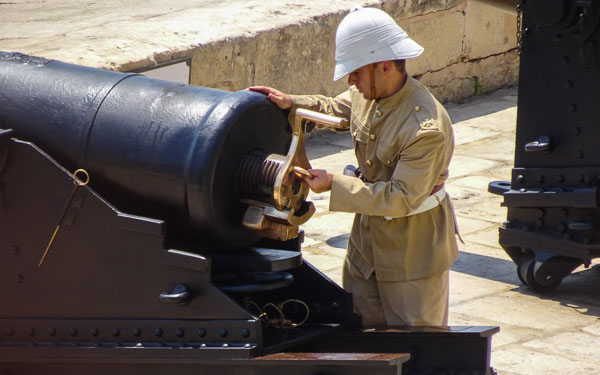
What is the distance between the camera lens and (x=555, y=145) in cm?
508

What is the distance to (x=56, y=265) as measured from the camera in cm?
331

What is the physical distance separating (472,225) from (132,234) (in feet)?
11.1

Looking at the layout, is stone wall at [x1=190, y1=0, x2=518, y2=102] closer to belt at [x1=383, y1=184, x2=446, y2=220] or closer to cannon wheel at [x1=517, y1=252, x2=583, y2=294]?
cannon wheel at [x1=517, y1=252, x2=583, y2=294]

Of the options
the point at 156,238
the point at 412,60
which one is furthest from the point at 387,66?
the point at 412,60

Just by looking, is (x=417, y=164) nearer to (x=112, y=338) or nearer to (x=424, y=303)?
(x=424, y=303)

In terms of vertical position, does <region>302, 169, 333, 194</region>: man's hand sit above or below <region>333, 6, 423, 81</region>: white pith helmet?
below

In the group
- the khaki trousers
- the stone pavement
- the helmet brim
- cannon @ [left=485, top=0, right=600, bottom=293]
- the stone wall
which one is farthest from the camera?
the stone wall

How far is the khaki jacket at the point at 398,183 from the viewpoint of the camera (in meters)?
3.23

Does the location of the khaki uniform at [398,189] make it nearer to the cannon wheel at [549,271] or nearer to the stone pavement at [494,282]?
the stone pavement at [494,282]

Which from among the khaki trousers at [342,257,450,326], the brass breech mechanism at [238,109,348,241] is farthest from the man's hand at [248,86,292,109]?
the khaki trousers at [342,257,450,326]

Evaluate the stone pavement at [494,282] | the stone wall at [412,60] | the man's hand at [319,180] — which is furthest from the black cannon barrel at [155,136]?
the stone wall at [412,60]

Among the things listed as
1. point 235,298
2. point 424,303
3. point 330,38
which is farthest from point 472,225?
point 235,298

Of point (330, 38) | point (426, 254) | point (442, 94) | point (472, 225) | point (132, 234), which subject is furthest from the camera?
point (442, 94)

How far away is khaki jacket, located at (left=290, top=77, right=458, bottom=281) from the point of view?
323 centimetres
